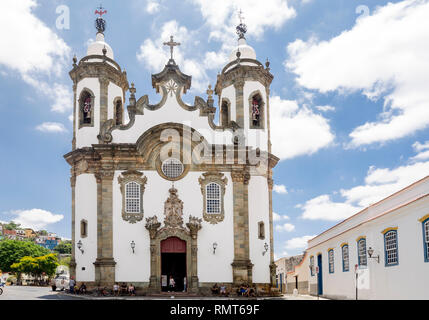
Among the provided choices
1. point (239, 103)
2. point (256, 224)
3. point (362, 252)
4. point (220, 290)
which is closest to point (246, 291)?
point (220, 290)

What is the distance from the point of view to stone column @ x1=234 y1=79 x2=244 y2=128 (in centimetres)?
3178

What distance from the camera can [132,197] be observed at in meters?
29.2

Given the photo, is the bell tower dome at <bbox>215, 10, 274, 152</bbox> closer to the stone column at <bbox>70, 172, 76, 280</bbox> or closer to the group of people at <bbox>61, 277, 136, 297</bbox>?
the stone column at <bbox>70, 172, 76, 280</bbox>

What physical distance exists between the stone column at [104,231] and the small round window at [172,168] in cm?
297

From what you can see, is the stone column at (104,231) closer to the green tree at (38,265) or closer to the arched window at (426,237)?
the arched window at (426,237)

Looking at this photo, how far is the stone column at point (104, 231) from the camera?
28016 millimetres

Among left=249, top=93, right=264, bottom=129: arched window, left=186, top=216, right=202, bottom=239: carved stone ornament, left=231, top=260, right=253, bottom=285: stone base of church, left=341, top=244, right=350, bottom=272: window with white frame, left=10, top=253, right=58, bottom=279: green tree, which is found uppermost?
left=249, top=93, right=264, bottom=129: arched window

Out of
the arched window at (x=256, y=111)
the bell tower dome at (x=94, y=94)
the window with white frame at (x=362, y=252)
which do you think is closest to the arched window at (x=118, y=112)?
the bell tower dome at (x=94, y=94)

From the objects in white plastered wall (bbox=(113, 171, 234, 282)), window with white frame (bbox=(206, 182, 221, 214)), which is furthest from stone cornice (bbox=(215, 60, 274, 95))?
window with white frame (bbox=(206, 182, 221, 214))

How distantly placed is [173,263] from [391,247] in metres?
13.2

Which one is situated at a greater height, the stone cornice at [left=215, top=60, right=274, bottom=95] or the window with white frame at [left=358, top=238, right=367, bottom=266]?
the stone cornice at [left=215, top=60, right=274, bottom=95]

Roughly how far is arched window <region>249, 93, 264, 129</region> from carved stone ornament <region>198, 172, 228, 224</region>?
14.0 ft

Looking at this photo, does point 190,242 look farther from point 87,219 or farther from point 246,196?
point 87,219

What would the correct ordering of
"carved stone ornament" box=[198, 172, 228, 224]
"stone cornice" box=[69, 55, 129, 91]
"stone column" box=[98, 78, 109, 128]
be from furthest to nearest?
"stone cornice" box=[69, 55, 129, 91]
"stone column" box=[98, 78, 109, 128]
"carved stone ornament" box=[198, 172, 228, 224]
